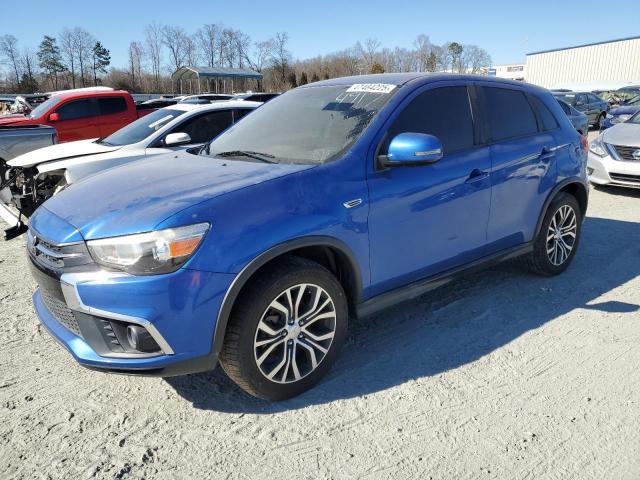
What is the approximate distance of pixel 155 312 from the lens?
240 cm

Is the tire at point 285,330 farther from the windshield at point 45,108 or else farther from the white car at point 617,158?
the windshield at point 45,108

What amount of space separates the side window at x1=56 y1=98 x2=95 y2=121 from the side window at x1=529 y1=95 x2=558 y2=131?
385 inches

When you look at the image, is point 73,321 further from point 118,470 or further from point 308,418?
point 308,418

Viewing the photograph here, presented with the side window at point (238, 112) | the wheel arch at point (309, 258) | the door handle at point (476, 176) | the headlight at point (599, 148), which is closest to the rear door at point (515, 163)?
the door handle at point (476, 176)

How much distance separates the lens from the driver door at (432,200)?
316 cm

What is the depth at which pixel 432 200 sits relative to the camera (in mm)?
3381

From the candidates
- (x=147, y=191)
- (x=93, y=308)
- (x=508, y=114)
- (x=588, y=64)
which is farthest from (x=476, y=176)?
(x=588, y=64)

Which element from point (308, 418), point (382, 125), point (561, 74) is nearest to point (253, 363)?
point (308, 418)

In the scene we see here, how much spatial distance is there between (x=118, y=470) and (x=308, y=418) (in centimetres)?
96

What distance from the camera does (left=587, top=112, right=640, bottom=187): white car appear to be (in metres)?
8.12

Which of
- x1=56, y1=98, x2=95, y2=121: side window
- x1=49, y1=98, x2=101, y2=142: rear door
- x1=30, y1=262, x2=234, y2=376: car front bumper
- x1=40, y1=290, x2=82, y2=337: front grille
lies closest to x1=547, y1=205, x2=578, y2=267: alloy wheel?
x1=30, y1=262, x2=234, y2=376: car front bumper

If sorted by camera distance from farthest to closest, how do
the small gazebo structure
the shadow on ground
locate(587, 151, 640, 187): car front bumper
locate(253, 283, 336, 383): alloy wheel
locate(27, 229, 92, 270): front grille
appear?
the small gazebo structure → locate(587, 151, 640, 187): car front bumper → the shadow on ground → locate(253, 283, 336, 383): alloy wheel → locate(27, 229, 92, 270): front grille

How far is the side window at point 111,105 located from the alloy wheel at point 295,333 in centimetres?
1017

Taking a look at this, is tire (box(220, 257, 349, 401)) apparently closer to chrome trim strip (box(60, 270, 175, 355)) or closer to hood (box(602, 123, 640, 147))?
chrome trim strip (box(60, 270, 175, 355))
